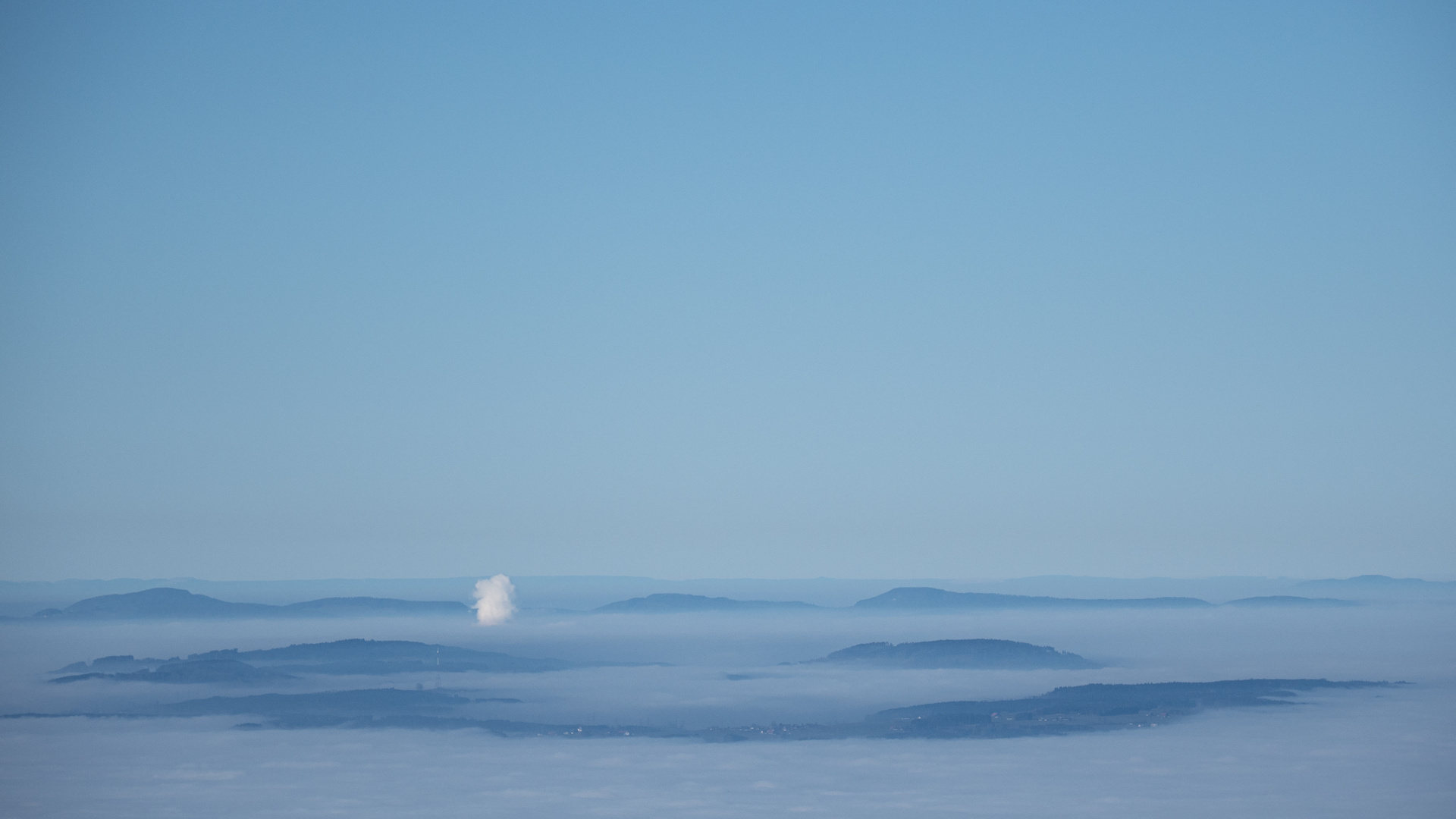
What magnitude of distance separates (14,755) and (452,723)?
5198cm

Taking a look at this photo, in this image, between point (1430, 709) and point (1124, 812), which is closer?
point (1124, 812)

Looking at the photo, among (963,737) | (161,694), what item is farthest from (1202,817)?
(161,694)

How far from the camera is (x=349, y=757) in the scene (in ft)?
437

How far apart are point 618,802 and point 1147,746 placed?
2436 inches

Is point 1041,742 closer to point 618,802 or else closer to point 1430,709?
point 618,802

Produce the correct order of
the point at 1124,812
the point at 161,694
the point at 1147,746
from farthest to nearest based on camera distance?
the point at 161,694 → the point at 1147,746 → the point at 1124,812

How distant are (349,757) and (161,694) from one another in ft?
182

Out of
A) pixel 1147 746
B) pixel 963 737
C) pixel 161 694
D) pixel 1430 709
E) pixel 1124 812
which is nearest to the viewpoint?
pixel 1124 812

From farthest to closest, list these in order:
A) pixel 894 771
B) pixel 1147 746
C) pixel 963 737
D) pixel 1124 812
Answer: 1. pixel 963 737
2. pixel 1147 746
3. pixel 894 771
4. pixel 1124 812

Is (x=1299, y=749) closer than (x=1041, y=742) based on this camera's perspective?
Yes

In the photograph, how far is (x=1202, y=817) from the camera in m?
95.8

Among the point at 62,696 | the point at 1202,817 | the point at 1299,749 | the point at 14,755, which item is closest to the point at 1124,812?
the point at 1202,817

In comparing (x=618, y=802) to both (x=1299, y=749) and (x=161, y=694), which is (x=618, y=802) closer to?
(x=1299, y=749)

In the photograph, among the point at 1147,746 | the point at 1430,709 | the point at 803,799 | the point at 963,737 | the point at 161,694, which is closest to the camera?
the point at 803,799
